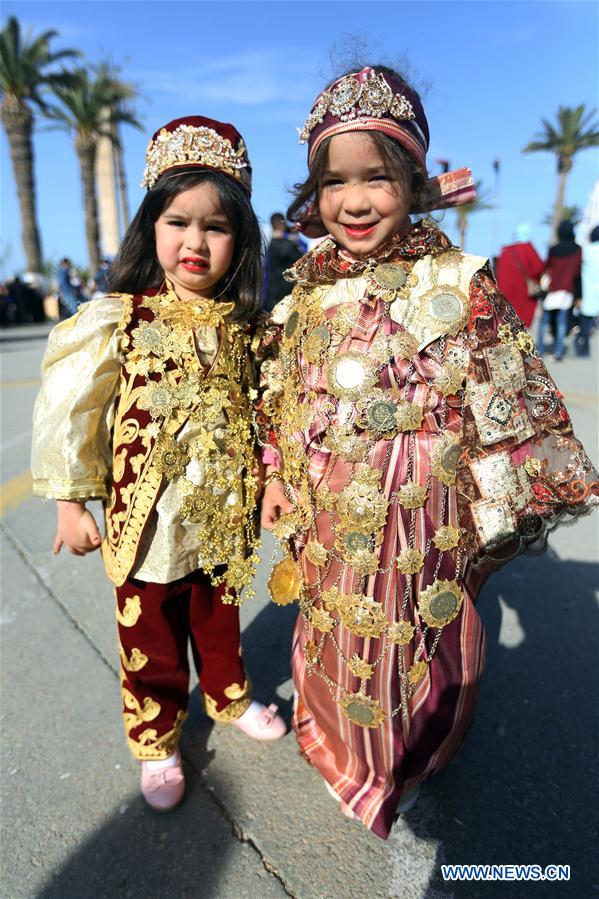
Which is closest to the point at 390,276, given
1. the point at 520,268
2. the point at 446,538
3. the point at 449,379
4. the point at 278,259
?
the point at 449,379

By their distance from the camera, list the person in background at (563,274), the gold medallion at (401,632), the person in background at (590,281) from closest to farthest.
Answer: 1. the gold medallion at (401,632)
2. the person in background at (563,274)
3. the person in background at (590,281)

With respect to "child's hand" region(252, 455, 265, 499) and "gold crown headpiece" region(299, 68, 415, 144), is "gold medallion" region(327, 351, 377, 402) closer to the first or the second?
"child's hand" region(252, 455, 265, 499)

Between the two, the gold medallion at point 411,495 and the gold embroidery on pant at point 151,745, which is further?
the gold embroidery on pant at point 151,745

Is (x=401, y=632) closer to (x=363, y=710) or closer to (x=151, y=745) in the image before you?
(x=363, y=710)

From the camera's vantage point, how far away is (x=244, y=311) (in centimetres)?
176

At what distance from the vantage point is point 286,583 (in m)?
1.65

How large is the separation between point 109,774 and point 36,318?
2264 cm

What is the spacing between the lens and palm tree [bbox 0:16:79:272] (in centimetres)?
1830

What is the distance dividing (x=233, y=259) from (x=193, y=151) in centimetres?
30

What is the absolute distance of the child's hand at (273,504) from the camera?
1710 millimetres

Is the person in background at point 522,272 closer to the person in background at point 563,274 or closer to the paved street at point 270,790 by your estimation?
the person in background at point 563,274

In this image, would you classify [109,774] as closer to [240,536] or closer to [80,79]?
[240,536]

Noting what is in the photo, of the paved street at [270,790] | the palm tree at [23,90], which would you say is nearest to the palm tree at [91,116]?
the palm tree at [23,90]

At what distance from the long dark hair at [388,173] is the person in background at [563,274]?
301 inches
